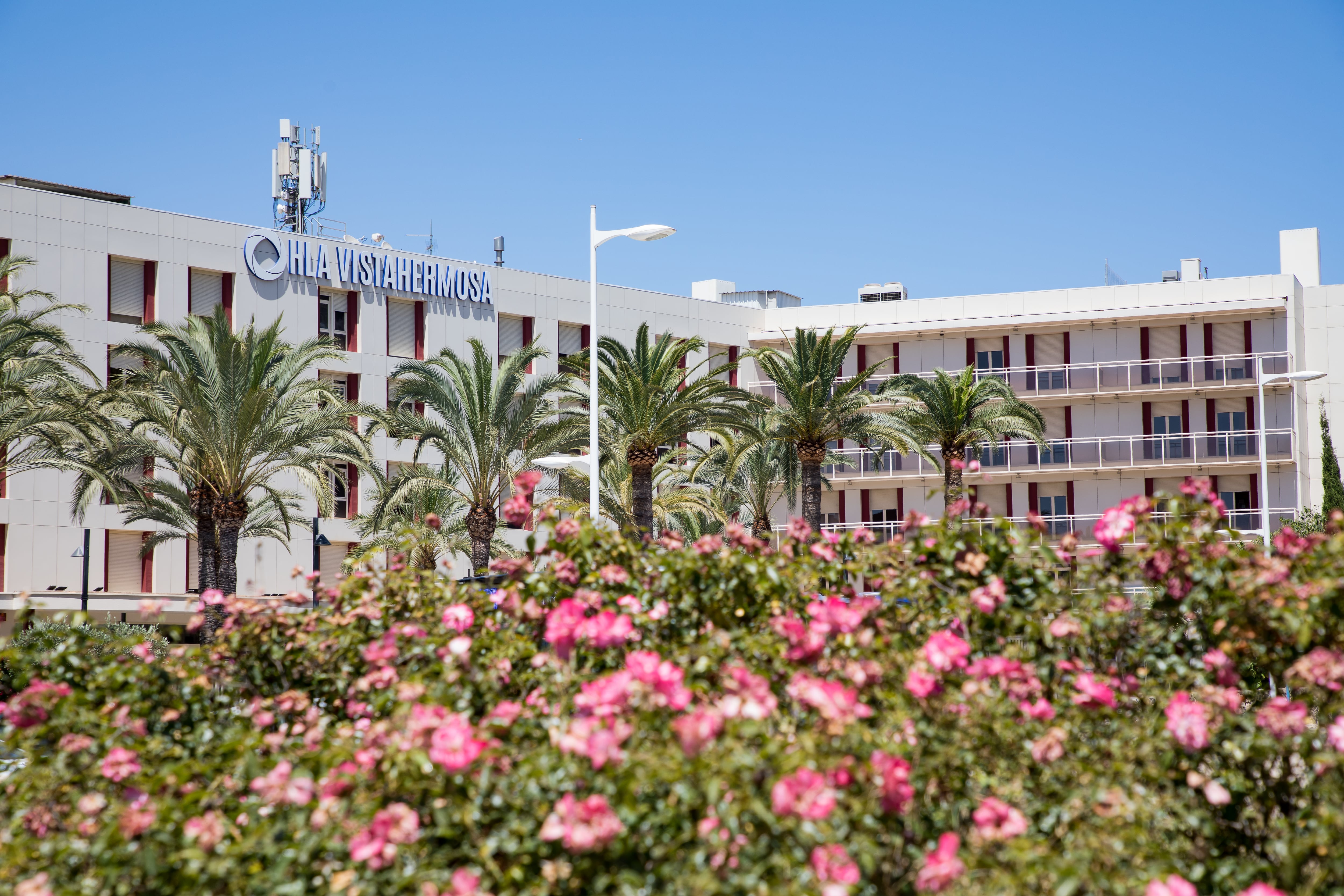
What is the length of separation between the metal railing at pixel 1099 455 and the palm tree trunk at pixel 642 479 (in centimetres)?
1954

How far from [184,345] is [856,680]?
2544cm

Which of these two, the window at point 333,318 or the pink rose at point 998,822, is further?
the window at point 333,318

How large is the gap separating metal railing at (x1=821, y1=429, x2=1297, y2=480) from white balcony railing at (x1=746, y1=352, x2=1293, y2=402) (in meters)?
1.77

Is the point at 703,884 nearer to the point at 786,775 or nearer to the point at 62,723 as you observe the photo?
the point at 786,775

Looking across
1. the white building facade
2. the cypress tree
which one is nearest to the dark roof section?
the white building facade

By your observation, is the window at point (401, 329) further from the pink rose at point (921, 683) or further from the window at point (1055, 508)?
the pink rose at point (921, 683)

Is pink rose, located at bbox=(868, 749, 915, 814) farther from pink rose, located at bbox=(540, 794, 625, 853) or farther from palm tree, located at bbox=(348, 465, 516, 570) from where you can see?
palm tree, located at bbox=(348, 465, 516, 570)

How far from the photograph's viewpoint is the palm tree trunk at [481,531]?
36469 mm

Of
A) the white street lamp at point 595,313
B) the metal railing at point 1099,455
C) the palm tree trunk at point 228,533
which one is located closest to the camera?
the white street lamp at point 595,313

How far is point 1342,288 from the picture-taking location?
183ft

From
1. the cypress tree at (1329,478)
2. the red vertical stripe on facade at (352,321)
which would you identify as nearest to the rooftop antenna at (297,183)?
the red vertical stripe on facade at (352,321)

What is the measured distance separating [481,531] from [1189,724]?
31607 millimetres

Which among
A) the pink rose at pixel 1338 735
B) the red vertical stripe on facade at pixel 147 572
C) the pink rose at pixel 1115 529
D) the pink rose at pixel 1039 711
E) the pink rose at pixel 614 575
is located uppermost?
the pink rose at pixel 1115 529

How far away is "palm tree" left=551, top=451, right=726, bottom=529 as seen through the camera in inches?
1651
